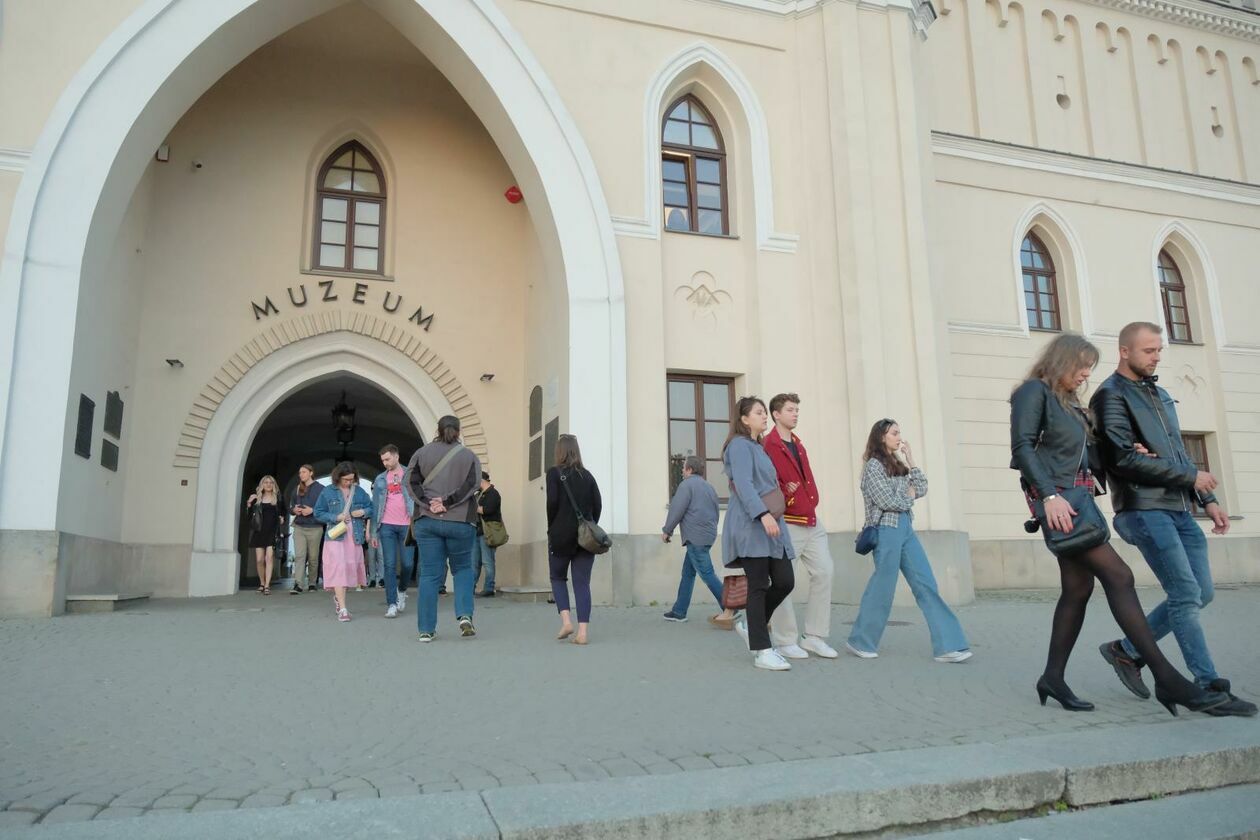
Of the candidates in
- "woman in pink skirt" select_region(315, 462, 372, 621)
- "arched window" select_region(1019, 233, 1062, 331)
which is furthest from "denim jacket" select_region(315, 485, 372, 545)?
"arched window" select_region(1019, 233, 1062, 331)

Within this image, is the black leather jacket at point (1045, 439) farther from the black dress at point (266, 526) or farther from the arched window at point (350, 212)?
the black dress at point (266, 526)

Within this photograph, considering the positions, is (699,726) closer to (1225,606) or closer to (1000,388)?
(1225,606)

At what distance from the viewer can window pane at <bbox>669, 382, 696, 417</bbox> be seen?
1210cm

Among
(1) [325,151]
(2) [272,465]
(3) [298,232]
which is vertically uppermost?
(1) [325,151]

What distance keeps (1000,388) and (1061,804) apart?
12400mm

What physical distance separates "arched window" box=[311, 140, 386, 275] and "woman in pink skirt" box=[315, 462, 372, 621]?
4044mm

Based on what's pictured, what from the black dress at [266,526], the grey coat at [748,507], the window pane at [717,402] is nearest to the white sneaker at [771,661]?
the grey coat at [748,507]

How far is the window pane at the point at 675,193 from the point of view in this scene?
12781 mm

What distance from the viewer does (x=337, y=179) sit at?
1422cm

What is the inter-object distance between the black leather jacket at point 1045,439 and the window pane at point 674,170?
28.6ft

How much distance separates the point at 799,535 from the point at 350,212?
10008mm

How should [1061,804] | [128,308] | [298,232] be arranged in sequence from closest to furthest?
[1061,804], [128,308], [298,232]

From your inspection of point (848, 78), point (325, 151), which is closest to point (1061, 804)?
point (848, 78)

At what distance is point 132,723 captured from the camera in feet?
14.9
